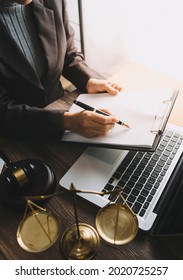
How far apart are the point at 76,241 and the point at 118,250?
0.11 m

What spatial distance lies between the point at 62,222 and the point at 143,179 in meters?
0.27

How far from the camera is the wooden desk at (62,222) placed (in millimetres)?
644

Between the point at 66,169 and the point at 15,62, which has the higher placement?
the point at 15,62

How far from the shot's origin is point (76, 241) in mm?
654

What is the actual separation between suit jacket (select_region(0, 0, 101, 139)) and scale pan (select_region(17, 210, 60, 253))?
13.0 inches

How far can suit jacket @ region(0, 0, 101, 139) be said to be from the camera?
3.07 feet

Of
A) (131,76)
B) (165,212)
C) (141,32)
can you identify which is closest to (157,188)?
(165,212)

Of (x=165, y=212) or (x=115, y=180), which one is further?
(x=115, y=180)

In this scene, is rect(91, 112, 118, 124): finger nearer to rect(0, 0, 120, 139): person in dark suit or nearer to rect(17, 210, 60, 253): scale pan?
rect(0, 0, 120, 139): person in dark suit

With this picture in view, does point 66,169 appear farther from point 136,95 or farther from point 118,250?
→ point 136,95

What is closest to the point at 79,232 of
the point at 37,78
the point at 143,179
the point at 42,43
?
the point at 143,179

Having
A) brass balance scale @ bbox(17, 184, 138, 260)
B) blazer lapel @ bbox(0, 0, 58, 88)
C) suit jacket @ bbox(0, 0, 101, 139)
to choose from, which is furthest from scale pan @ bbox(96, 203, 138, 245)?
blazer lapel @ bbox(0, 0, 58, 88)

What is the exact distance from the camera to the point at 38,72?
115cm

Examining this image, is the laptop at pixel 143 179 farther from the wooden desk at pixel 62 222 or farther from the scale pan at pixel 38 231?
the scale pan at pixel 38 231
